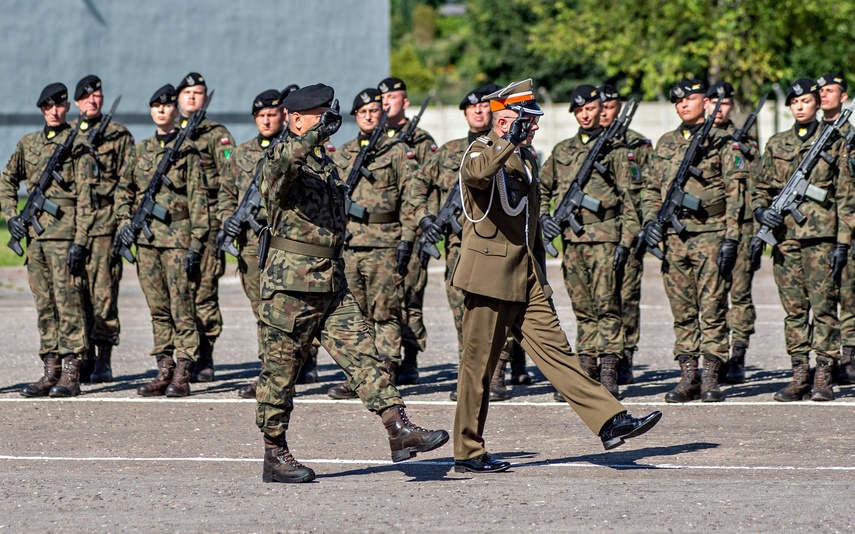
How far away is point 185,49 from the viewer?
1230 inches

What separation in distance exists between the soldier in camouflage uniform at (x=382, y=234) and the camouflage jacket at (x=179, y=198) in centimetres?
104

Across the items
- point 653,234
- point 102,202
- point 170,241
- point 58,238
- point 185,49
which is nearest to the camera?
point 653,234

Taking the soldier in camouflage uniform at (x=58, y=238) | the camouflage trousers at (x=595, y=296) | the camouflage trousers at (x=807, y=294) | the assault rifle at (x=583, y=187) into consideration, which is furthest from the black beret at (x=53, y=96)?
the camouflage trousers at (x=807, y=294)

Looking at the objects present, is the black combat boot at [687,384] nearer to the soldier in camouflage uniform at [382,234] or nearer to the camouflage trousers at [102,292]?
the soldier in camouflage uniform at [382,234]

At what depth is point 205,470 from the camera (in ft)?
23.6

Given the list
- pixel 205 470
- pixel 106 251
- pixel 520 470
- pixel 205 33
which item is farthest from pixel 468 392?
pixel 205 33

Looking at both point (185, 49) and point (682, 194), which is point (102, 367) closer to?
point (682, 194)

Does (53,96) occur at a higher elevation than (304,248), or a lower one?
higher

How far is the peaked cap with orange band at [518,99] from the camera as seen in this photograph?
6.76 meters

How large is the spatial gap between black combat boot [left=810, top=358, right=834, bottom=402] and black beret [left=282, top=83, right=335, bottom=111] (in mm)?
4233

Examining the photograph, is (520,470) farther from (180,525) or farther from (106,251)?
(106,251)

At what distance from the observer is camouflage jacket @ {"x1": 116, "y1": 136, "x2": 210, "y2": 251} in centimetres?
974

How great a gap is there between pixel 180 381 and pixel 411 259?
188 centimetres

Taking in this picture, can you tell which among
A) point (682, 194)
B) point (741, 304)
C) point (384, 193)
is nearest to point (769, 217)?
point (682, 194)
